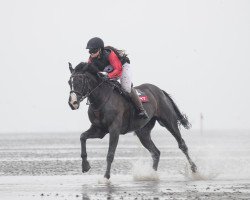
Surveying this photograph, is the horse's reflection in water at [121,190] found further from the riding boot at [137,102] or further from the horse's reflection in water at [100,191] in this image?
the riding boot at [137,102]

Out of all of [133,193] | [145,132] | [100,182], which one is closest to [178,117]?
[145,132]

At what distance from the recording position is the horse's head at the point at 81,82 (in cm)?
1889

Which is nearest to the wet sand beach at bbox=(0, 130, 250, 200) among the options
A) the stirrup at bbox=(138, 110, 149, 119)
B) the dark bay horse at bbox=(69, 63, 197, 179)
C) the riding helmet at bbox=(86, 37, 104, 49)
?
the dark bay horse at bbox=(69, 63, 197, 179)

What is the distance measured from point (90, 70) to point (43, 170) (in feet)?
17.6

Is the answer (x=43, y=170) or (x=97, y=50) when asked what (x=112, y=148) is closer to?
(x=97, y=50)

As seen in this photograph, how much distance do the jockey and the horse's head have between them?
31 centimetres

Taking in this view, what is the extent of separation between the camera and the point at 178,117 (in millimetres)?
23188

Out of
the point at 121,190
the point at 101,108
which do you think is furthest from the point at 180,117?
the point at 121,190

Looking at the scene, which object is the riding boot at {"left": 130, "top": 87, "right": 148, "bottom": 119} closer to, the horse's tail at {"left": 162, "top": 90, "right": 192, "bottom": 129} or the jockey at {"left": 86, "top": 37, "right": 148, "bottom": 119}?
the jockey at {"left": 86, "top": 37, "right": 148, "bottom": 119}

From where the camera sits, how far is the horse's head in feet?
62.0

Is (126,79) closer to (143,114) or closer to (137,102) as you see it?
(137,102)

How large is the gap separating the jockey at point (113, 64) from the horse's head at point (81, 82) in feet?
1.02

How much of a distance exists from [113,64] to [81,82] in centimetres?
106

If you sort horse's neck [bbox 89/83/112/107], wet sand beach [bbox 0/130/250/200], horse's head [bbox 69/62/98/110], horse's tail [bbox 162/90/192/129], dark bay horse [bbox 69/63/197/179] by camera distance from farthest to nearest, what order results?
horse's tail [bbox 162/90/192/129] → horse's neck [bbox 89/83/112/107] → dark bay horse [bbox 69/63/197/179] → horse's head [bbox 69/62/98/110] → wet sand beach [bbox 0/130/250/200]
